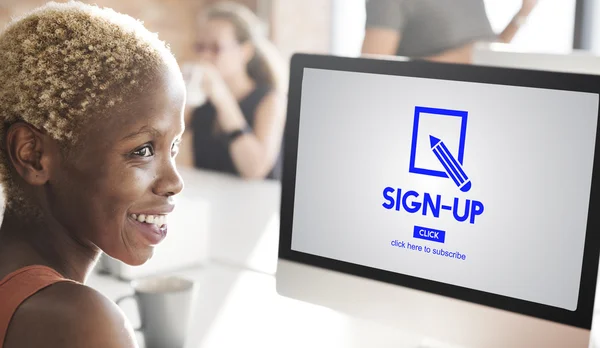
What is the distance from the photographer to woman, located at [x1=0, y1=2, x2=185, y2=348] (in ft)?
2.37

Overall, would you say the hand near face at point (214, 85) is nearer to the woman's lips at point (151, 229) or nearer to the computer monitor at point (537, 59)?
the computer monitor at point (537, 59)

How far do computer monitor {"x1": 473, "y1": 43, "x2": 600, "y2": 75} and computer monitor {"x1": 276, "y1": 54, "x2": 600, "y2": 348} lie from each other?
0.31 metres

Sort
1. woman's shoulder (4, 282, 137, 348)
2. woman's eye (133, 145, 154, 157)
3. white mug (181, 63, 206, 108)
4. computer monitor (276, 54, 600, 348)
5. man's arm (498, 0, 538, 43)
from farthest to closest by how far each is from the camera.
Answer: white mug (181, 63, 206, 108) → man's arm (498, 0, 538, 43) → computer monitor (276, 54, 600, 348) → woman's eye (133, 145, 154, 157) → woman's shoulder (4, 282, 137, 348)

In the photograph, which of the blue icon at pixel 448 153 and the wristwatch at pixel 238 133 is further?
the wristwatch at pixel 238 133

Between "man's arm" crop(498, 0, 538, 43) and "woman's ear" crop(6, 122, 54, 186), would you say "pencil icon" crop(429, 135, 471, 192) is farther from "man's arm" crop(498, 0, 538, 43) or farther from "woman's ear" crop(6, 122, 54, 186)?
"man's arm" crop(498, 0, 538, 43)

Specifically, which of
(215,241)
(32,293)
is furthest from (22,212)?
(215,241)

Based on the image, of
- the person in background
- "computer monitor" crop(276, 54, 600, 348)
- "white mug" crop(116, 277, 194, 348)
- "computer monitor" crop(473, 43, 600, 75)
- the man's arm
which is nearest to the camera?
"computer monitor" crop(276, 54, 600, 348)

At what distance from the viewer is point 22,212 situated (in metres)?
0.82

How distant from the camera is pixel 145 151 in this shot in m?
0.82

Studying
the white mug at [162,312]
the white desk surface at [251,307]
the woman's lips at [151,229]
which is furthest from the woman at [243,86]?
the woman's lips at [151,229]

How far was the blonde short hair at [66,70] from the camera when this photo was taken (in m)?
0.76

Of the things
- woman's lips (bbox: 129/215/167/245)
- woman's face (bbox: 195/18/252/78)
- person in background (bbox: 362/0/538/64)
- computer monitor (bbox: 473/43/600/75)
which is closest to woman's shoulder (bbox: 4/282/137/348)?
woman's lips (bbox: 129/215/167/245)

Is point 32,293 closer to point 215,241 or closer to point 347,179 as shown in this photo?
point 347,179

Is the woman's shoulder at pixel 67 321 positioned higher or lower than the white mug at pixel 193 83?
lower
